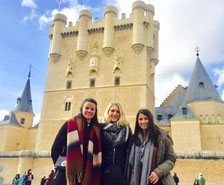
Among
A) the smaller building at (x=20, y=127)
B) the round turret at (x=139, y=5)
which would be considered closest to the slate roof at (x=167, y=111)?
the round turret at (x=139, y=5)

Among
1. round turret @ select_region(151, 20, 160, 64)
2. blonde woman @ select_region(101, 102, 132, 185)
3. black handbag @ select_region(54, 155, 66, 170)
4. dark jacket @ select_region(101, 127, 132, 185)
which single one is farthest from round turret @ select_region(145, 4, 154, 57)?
black handbag @ select_region(54, 155, 66, 170)

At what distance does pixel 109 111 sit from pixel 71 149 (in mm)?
703

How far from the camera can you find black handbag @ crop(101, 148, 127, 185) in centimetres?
238

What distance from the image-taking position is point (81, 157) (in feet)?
7.93

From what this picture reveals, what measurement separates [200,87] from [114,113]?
2016cm

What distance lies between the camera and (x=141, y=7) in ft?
65.0

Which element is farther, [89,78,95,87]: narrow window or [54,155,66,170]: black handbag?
[89,78,95,87]: narrow window

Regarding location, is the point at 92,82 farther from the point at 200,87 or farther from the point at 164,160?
the point at 164,160

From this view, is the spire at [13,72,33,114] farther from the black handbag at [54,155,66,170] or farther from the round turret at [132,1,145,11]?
the black handbag at [54,155,66,170]

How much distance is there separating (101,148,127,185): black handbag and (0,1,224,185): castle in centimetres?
1472

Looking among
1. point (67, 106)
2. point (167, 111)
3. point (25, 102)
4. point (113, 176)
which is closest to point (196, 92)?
point (167, 111)

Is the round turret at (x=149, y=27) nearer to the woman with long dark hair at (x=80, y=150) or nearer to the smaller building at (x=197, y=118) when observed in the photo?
the smaller building at (x=197, y=118)

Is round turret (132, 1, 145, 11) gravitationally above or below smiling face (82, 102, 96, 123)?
above

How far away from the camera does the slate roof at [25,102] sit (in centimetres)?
2717
